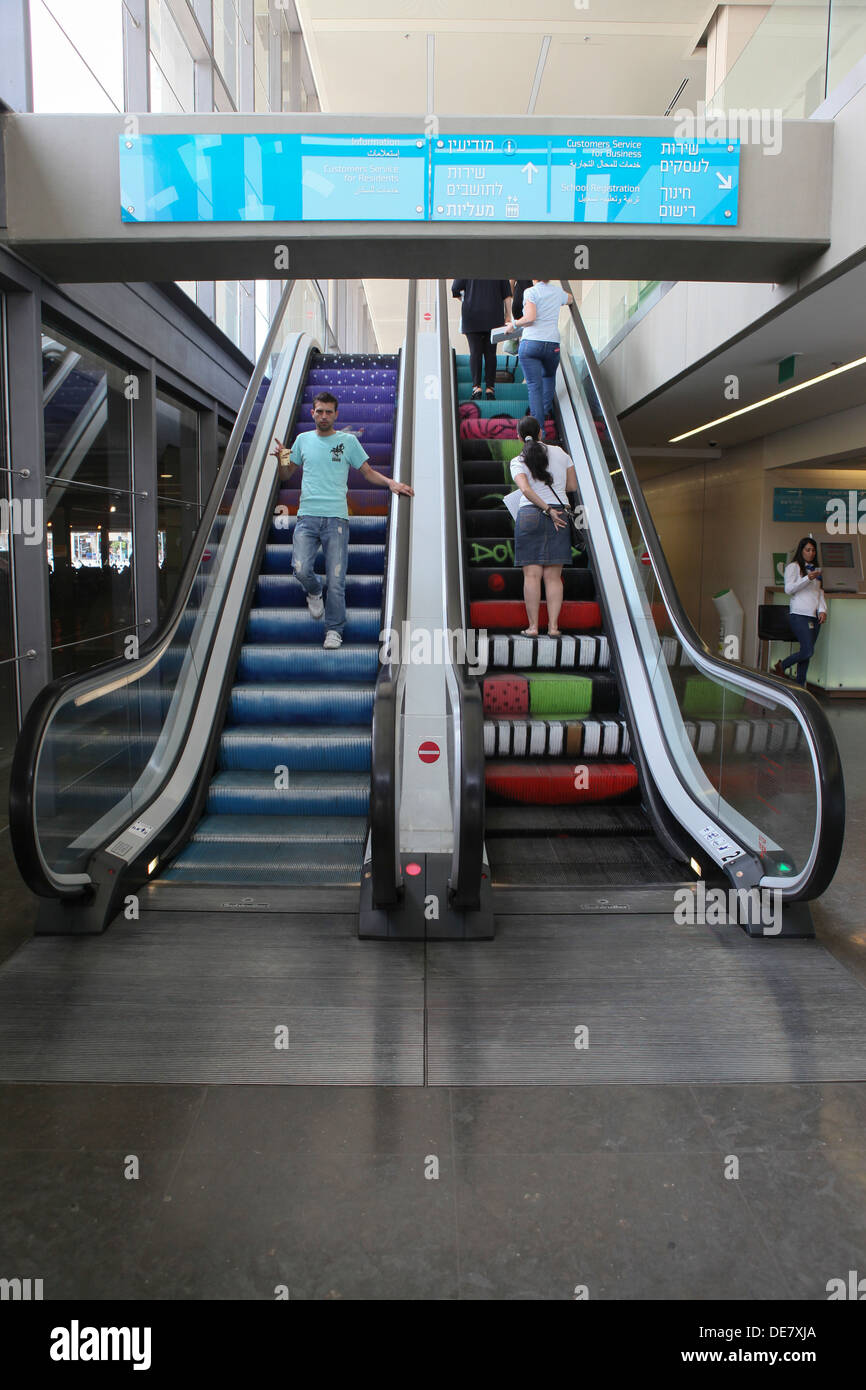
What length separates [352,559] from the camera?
7359 millimetres

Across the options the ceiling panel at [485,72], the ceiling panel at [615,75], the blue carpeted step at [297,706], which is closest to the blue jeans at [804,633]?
the blue carpeted step at [297,706]

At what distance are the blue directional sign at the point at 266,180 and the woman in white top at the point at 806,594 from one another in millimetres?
5991

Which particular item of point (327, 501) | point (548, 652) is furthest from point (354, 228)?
point (548, 652)

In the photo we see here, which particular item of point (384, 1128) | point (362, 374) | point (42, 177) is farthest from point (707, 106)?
point (384, 1128)

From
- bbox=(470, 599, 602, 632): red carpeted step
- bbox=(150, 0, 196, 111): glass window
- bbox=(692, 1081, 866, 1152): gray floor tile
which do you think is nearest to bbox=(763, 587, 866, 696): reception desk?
bbox=(470, 599, 602, 632): red carpeted step

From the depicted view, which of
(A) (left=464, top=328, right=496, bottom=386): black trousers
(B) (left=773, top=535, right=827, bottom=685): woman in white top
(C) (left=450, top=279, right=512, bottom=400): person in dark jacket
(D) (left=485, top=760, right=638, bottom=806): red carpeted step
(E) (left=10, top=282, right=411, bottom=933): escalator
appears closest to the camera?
(E) (left=10, top=282, right=411, bottom=933): escalator

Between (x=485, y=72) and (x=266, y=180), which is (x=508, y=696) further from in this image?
(x=485, y=72)

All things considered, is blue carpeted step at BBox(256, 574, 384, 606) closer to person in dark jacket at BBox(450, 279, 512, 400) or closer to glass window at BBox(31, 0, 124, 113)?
person in dark jacket at BBox(450, 279, 512, 400)

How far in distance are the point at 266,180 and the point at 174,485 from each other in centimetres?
501

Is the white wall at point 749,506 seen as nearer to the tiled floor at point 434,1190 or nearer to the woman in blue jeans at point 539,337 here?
the woman in blue jeans at point 539,337

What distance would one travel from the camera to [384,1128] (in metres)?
2.77

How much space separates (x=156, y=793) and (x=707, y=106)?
Answer: 24.5 feet

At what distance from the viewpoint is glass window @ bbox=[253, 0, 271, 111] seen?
12.8 m

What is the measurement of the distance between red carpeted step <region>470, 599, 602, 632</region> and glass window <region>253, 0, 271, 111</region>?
9.79 metres
